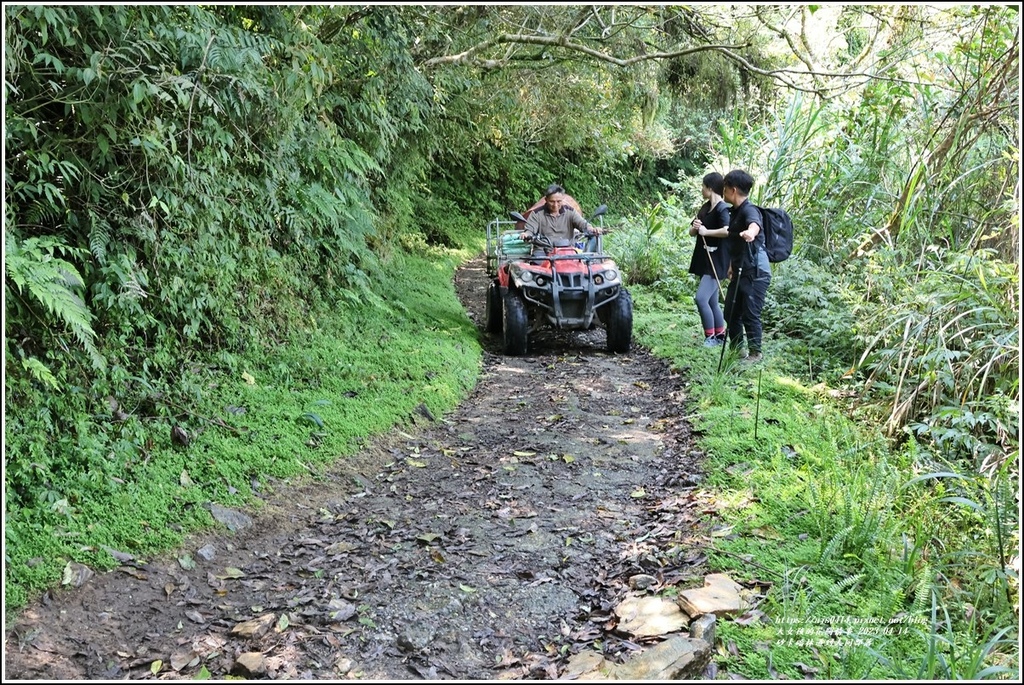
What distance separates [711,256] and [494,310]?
299 centimetres

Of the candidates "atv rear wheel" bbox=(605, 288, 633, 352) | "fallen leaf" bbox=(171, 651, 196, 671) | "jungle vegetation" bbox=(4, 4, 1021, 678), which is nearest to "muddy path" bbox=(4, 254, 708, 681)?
"fallen leaf" bbox=(171, 651, 196, 671)

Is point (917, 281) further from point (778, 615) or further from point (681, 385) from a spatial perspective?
point (778, 615)

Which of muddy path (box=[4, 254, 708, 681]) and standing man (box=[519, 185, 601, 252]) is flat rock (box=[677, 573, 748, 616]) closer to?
muddy path (box=[4, 254, 708, 681])

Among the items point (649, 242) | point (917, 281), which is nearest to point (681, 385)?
point (917, 281)

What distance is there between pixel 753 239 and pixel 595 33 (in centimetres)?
392

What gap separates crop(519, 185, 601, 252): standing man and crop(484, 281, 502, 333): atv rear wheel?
2.60 ft

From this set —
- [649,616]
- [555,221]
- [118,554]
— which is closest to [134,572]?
[118,554]

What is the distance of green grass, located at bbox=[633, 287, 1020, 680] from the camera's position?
8.96ft

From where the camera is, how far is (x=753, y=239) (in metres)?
6.48

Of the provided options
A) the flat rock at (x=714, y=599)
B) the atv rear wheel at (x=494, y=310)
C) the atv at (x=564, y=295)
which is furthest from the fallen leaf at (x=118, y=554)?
the atv rear wheel at (x=494, y=310)

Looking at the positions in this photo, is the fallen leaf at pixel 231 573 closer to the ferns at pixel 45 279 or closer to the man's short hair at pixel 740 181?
the ferns at pixel 45 279

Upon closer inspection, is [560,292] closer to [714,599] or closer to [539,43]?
[539,43]

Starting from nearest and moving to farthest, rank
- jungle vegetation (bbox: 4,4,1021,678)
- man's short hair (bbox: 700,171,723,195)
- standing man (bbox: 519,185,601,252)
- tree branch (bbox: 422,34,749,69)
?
jungle vegetation (bbox: 4,4,1021,678), man's short hair (bbox: 700,171,723,195), tree branch (bbox: 422,34,749,69), standing man (bbox: 519,185,601,252)

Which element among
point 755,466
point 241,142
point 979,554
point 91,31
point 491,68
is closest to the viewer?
point 979,554
